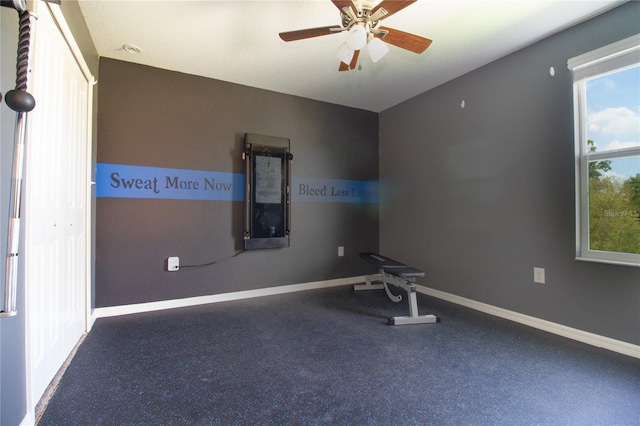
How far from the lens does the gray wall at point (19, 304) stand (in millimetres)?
1088

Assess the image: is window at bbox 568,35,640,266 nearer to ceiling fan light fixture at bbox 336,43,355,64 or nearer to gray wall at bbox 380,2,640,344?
gray wall at bbox 380,2,640,344

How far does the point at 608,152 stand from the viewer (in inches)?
83.0

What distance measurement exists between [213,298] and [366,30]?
280cm

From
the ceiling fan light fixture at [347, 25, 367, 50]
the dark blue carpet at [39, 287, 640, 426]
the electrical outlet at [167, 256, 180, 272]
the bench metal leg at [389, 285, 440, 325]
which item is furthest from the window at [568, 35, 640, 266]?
the electrical outlet at [167, 256, 180, 272]

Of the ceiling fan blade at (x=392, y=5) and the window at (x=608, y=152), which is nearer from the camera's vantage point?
the ceiling fan blade at (x=392, y=5)

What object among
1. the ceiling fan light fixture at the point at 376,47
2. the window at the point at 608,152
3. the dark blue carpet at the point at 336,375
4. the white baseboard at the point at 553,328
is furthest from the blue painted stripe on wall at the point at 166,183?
the window at the point at 608,152

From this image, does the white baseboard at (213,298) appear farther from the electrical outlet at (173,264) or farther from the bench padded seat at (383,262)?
the bench padded seat at (383,262)

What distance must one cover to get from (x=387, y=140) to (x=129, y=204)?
316cm

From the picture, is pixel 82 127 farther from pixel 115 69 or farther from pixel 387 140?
pixel 387 140

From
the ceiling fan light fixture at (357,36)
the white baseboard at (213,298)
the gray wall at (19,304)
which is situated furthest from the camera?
the white baseboard at (213,298)

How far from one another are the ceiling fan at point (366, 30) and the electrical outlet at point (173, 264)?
2259 millimetres

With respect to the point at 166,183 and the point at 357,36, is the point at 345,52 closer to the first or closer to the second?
the point at 357,36

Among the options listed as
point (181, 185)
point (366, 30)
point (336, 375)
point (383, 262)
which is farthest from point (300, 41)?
point (336, 375)

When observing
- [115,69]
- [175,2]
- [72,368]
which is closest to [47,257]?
[72,368]
